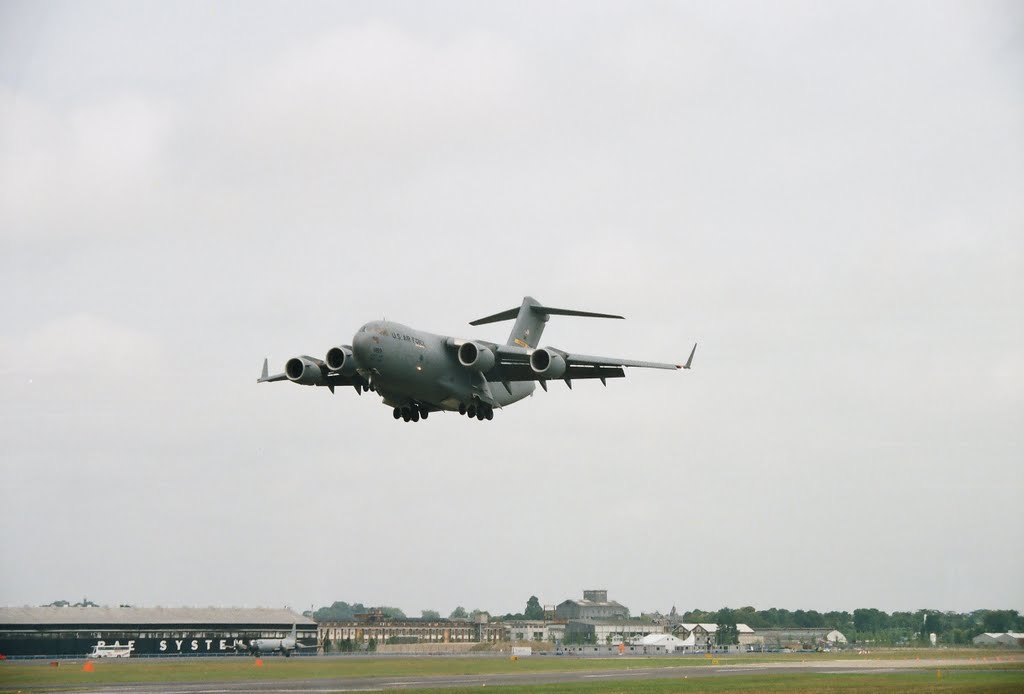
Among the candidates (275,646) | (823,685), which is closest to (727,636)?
(275,646)

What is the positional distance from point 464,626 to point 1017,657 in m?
39.6

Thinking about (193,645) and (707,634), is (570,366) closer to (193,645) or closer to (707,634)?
(193,645)

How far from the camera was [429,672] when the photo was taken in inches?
1804

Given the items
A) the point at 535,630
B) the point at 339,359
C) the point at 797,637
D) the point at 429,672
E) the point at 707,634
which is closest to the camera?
the point at 339,359

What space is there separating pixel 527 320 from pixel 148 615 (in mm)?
41095

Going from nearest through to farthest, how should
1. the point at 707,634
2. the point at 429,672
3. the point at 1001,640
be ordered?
the point at 429,672 < the point at 1001,640 < the point at 707,634

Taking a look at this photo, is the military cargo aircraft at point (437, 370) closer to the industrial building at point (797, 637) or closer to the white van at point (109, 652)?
the white van at point (109, 652)

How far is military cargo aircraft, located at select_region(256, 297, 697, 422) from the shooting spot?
33781 millimetres

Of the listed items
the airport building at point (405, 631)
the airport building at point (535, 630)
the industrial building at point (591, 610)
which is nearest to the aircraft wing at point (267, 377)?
the airport building at point (405, 631)

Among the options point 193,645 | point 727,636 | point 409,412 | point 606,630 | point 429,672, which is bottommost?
point 429,672

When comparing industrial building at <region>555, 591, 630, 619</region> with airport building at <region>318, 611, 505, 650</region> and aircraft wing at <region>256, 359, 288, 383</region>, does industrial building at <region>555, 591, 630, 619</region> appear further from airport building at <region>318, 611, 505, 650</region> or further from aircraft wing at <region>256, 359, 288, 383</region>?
aircraft wing at <region>256, 359, 288, 383</region>

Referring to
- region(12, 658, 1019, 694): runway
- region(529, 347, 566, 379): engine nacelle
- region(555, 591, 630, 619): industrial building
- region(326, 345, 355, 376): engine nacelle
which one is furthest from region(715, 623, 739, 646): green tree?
region(326, 345, 355, 376): engine nacelle

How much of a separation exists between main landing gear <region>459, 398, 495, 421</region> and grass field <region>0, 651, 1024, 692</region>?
A: 963 cm

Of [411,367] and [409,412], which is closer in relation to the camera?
[411,367]
